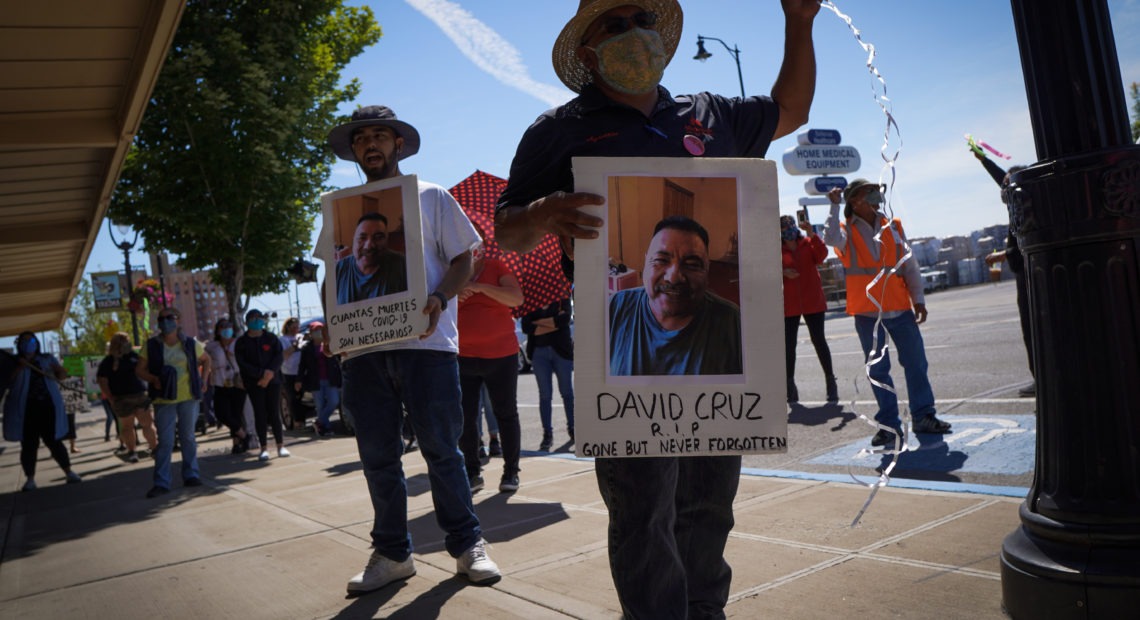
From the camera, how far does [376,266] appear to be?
383 centimetres

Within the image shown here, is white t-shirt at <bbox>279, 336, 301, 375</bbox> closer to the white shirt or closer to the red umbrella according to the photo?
the red umbrella

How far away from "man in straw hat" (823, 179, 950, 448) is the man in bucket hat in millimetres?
3119

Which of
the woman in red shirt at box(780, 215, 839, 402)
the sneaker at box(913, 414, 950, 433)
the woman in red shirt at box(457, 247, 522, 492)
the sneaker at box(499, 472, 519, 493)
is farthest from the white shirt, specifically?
the sneaker at box(499, 472, 519, 493)

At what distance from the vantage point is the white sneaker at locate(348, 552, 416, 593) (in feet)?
12.8

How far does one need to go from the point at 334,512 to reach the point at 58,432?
22.1ft

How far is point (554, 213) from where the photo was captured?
2.21 meters

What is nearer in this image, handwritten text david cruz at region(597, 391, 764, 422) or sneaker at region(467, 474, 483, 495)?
handwritten text david cruz at region(597, 391, 764, 422)

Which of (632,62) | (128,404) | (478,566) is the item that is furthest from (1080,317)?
(128,404)

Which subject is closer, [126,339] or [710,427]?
[710,427]

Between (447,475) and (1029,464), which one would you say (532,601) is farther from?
(1029,464)

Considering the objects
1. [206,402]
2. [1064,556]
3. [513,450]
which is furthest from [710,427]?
[206,402]

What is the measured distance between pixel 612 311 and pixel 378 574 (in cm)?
231

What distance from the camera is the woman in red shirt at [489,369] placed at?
6.26 m

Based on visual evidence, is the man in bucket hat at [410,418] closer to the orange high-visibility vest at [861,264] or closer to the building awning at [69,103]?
the building awning at [69,103]
